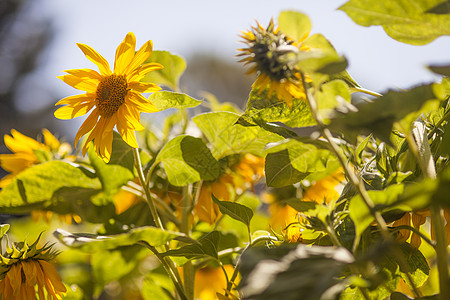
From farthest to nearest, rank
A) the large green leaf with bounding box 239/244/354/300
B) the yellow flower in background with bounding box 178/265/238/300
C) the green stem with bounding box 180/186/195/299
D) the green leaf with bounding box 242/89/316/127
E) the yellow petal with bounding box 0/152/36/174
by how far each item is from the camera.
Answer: the yellow flower in background with bounding box 178/265/238/300 < the yellow petal with bounding box 0/152/36/174 < the green stem with bounding box 180/186/195/299 < the green leaf with bounding box 242/89/316/127 < the large green leaf with bounding box 239/244/354/300

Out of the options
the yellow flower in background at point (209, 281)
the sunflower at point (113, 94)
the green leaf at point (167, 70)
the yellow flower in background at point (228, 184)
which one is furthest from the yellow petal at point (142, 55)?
the yellow flower in background at point (209, 281)

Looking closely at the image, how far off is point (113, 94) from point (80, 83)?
0.12 feet

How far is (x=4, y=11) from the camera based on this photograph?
3719mm

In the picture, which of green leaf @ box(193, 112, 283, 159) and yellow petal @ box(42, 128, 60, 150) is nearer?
green leaf @ box(193, 112, 283, 159)

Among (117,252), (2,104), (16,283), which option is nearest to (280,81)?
(16,283)

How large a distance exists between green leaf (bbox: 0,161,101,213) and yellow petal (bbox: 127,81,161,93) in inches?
6.1

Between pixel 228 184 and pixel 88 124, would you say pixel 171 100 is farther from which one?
pixel 228 184

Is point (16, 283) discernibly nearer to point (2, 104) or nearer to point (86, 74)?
point (86, 74)

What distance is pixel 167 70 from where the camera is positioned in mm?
527

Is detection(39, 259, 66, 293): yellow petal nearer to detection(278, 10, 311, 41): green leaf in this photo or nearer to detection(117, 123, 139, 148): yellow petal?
detection(117, 123, 139, 148): yellow petal

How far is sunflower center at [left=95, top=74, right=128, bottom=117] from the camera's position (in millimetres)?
396

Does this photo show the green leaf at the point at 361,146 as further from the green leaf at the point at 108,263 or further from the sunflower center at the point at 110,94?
the green leaf at the point at 108,263

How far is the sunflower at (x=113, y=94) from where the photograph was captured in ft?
1.29

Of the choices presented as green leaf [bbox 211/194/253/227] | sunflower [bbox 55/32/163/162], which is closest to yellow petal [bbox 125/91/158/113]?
sunflower [bbox 55/32/163/162]
